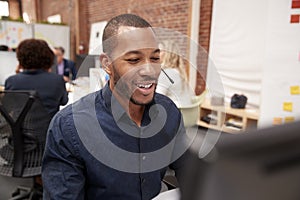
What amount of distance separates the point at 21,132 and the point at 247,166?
6.26 feet

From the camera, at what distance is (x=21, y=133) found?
1855 mm

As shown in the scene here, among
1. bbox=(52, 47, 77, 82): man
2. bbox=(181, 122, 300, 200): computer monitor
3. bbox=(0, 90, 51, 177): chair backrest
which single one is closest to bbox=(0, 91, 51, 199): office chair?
bbox=(0, 90, 51, 177): chair backrest

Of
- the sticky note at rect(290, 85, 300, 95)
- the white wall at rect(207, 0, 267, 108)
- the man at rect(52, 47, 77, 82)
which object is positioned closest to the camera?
the sticky note at rect(290, 85, 300, 95)

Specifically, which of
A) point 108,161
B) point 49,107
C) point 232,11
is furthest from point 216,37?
point 108,161

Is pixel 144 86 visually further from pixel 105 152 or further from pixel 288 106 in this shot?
pixel 288 106

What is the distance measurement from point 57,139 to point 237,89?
2.70m

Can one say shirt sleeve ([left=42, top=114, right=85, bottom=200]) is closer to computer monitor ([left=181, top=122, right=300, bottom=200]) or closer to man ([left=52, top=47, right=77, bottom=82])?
computer monitor ([left=181, top=122, right=300, bottom=200])

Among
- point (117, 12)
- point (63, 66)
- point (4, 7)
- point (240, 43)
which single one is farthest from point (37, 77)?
point (4, 7)

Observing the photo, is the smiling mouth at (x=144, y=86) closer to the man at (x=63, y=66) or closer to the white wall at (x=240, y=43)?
the white wall at (x=240, y=43)

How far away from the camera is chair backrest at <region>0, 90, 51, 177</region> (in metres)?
1.79

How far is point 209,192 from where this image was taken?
22 centimetres

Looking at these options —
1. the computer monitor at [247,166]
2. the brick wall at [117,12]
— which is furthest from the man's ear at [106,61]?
the computer monitor at [247,166]

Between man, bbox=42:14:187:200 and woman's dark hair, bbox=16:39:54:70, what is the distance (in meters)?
1.28

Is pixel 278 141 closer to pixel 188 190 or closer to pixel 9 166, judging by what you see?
pixel 188 190
